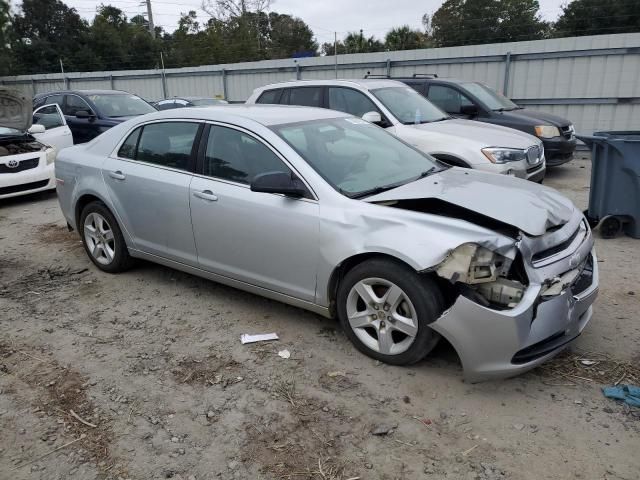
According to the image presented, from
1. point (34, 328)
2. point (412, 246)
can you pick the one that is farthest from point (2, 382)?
point (412, 246)

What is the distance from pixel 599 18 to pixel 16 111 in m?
23.7

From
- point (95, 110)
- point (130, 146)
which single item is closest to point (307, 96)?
point (130, 146)

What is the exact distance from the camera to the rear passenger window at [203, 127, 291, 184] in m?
3.89

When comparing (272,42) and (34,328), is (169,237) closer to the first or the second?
(34,328)

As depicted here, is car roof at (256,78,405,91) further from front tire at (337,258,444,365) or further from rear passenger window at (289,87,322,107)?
front tire at (337,258,444,365)

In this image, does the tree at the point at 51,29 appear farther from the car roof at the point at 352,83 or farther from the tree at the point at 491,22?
the car roof at the point at 352,83

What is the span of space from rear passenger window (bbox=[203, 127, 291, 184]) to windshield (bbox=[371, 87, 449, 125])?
3.71 metres

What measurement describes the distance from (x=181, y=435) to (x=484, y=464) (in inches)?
62.5

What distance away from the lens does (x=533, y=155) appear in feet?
23.5

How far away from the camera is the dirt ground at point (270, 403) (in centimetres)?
266

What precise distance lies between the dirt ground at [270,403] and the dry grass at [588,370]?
0.01 metres

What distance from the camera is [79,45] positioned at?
4406cm

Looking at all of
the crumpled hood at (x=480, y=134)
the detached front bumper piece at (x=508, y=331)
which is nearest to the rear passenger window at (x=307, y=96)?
the crumpled hood at (x=480, y=134)

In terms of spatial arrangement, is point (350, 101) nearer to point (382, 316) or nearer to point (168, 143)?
point (168, 143)
